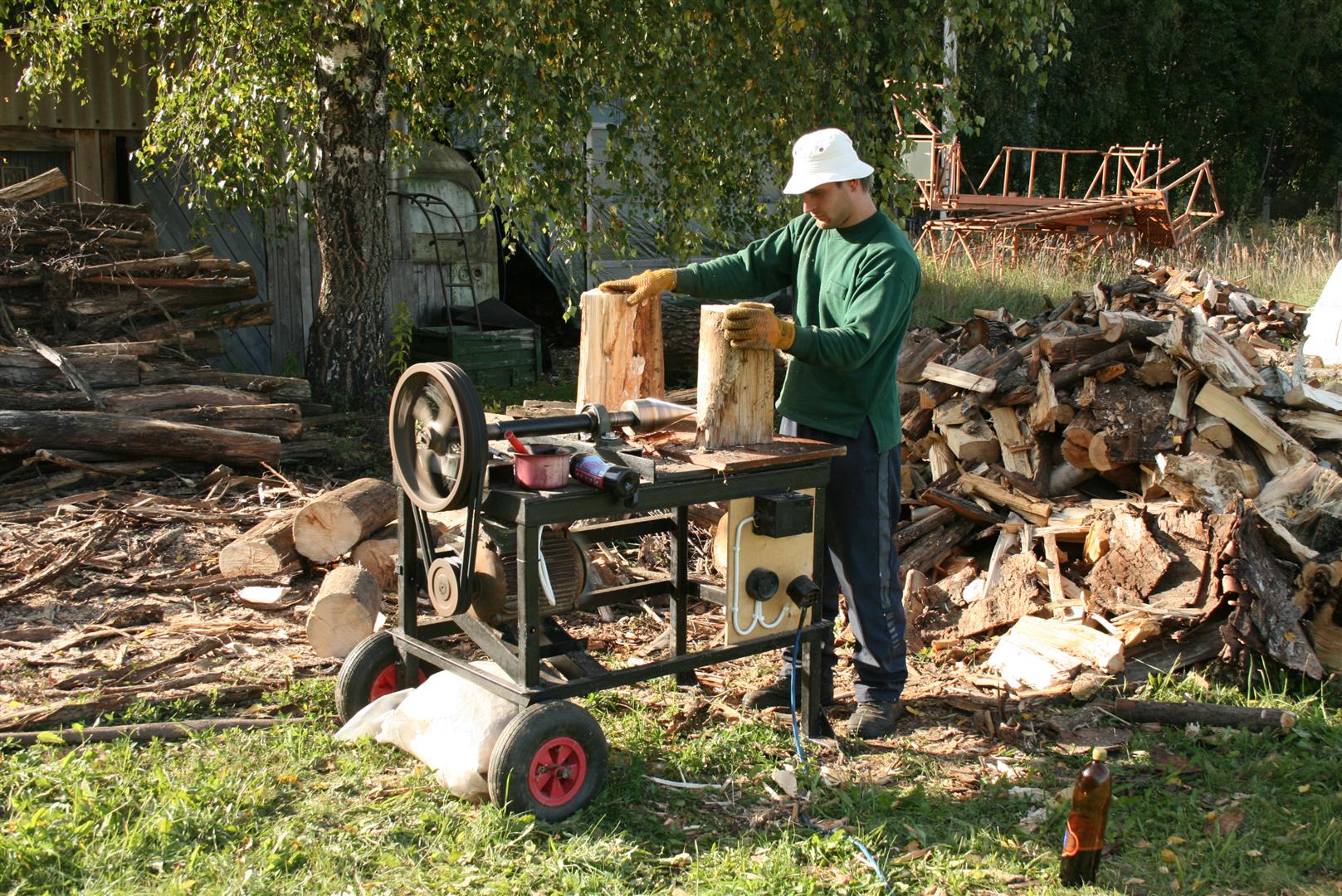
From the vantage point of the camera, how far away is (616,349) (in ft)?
14.6

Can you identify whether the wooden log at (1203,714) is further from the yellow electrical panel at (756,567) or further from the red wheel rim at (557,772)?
the red wheel rim at (557,772)

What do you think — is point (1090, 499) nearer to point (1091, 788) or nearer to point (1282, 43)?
point (1091, 788)

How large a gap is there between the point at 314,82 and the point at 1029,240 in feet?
41.9

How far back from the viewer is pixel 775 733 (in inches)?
171

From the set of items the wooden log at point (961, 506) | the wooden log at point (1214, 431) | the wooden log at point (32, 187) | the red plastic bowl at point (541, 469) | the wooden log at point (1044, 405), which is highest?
the wooden log at point (32, 187)

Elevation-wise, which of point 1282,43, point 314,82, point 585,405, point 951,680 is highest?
point 1282,43

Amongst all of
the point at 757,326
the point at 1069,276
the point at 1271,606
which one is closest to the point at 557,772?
the point at 757,326

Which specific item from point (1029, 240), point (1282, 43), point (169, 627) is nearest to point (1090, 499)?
point (169, 627)

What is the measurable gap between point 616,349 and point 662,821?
1.67 m

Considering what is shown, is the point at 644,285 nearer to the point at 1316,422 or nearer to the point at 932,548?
the point at 932,548

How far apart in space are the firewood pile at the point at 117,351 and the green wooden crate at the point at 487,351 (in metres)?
2.28

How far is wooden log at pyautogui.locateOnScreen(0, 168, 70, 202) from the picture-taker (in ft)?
24.6

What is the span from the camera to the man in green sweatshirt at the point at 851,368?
4.11 m

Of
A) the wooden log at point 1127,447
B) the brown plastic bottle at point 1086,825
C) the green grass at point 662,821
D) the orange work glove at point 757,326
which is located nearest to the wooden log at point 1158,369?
the wooden log at point 1127,447
